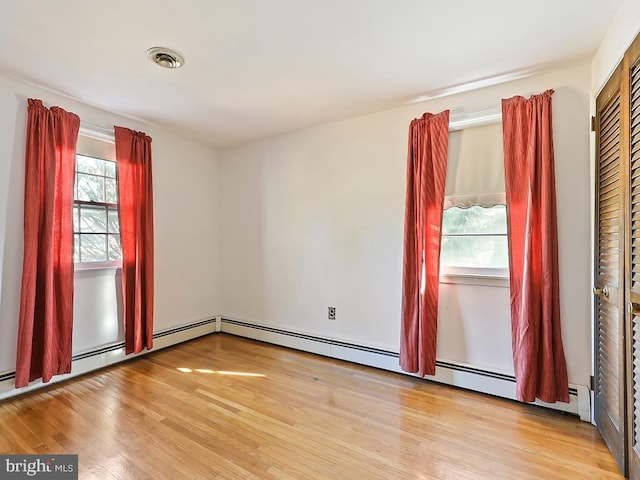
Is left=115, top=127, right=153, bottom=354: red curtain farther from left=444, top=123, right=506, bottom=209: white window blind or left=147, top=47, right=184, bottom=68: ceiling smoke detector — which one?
left=444, top=123, right=506, bottom=209: white window blind

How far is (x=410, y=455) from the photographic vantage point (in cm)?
172

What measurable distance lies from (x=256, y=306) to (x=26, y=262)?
2063 mm

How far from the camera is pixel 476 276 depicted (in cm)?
243

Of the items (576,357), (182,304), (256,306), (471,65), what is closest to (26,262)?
(182,304)

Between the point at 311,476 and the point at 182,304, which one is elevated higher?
the point at 182,304

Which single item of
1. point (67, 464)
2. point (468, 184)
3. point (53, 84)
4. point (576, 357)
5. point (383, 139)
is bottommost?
point (67, 464)

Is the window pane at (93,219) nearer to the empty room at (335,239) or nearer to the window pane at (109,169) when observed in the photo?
the empty room at (335,239)

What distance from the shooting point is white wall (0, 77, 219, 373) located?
2.28m

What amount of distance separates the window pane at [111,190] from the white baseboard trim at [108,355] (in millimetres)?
1329

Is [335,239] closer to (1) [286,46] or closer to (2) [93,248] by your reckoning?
(1) [286,46]

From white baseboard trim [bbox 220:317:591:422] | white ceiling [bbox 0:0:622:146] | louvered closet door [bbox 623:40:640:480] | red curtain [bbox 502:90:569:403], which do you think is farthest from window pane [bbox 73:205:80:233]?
louvered closet door [bbox 623:40:640:480]

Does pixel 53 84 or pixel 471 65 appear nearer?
pixel 471 65

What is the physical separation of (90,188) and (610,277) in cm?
380

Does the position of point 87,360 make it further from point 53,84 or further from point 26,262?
point 53,84
